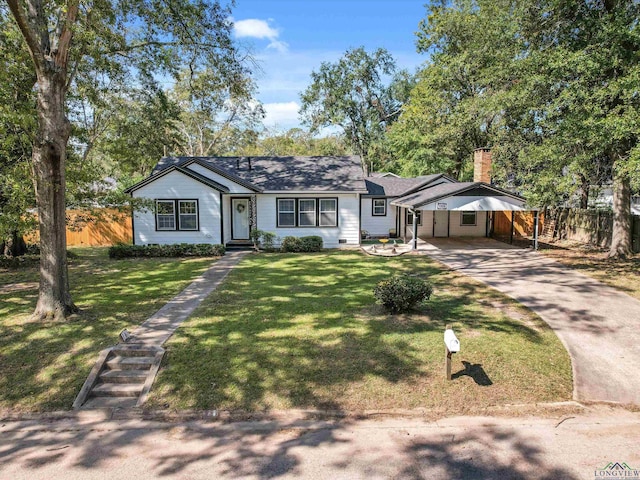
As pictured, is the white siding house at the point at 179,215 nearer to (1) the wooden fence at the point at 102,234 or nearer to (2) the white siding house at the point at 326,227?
(2) the white siding house at the point at 326,227

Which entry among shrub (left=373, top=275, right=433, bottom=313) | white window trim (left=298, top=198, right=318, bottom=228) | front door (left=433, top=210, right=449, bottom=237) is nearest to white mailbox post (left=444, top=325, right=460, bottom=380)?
shrub (left=373, top=275, right=433, bottom=313)

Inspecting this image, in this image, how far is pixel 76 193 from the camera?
13.3m

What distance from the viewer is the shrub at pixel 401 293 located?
28.2ft

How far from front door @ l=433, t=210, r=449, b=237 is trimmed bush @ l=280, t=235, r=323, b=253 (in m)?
8.81

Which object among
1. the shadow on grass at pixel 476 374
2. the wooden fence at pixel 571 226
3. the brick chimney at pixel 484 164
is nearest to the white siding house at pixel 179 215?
the brick chimney at pixel 484 164

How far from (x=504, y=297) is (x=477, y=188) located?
8844mm

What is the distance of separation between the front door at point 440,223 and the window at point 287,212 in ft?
30.1

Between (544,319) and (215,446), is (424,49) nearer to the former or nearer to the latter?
(544,319)

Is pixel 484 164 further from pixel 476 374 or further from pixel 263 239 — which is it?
pixel 476 374

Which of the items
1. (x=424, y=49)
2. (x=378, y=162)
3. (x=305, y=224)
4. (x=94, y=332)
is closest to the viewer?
(x=94, y=332)

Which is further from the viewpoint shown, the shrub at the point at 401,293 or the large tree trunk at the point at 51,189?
the shrub at the point at 401,293

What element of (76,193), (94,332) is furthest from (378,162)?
(94,332)

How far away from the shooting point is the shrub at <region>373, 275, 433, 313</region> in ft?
28.2

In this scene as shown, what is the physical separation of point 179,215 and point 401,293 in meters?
13.2
